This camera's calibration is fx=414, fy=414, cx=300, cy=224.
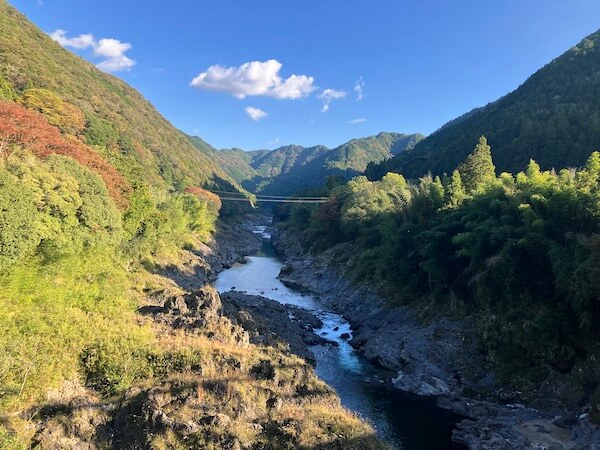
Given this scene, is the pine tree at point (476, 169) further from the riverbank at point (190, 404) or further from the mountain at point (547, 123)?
the riverbank at point (190, 404)

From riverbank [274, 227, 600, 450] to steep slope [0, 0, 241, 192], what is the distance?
101 ft

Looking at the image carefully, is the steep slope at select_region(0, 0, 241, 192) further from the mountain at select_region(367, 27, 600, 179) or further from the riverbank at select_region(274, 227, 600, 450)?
the mountain at select_region(367, 27, 600, 179)

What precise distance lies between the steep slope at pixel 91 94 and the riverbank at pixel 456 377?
30879 millimetres

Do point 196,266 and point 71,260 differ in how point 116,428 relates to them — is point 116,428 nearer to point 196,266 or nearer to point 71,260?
point 71,260

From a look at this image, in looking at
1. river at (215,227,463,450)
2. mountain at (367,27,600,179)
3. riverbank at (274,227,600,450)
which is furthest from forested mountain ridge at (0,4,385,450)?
mountain at (367,27,600,179)

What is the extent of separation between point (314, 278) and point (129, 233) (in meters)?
24.6

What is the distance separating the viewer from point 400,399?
2162 cm

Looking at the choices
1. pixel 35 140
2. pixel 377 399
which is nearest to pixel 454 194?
pixel 377 399

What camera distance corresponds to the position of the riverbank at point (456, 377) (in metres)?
17.1

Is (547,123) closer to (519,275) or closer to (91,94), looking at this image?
(519,275)

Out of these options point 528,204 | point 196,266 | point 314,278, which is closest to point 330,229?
point 314,278

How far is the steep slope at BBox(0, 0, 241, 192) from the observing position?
235ft

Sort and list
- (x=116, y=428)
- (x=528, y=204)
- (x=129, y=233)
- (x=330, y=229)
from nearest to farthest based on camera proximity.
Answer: (x=116, y=428) < (x=528, y=204) < (x=129, y=233) < (x=330, y=229)

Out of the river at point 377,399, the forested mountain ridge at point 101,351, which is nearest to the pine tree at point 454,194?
the river at point 377,399
